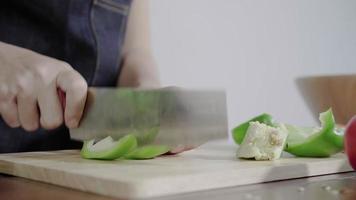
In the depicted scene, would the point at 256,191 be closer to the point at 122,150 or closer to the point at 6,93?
the point at 122,150

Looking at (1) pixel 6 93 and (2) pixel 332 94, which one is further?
(2) pixel 332 94

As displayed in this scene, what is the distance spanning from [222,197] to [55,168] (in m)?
0.20

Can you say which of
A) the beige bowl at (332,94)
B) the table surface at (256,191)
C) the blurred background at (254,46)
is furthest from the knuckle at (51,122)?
the blurred background at (254,46)

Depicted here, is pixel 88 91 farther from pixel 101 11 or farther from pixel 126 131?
pixel 101 11

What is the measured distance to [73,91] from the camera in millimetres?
758

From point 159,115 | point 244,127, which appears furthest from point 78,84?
point 244,127

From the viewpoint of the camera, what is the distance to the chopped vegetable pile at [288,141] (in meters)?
0.75

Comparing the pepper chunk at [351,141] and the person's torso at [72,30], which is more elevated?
the person's torso at [72,30]

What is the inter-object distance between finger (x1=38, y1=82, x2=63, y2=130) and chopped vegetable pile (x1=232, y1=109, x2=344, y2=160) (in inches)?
9.5

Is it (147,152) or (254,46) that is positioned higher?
(254,46)

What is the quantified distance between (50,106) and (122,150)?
12 centimetres

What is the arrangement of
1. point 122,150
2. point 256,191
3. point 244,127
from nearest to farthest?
point 256,191 < point 122,150 < point 244,127

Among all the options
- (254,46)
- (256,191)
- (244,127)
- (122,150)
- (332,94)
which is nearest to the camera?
(256,191)

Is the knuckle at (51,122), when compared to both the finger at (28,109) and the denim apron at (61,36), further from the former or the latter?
the denim apron at (61,36)
